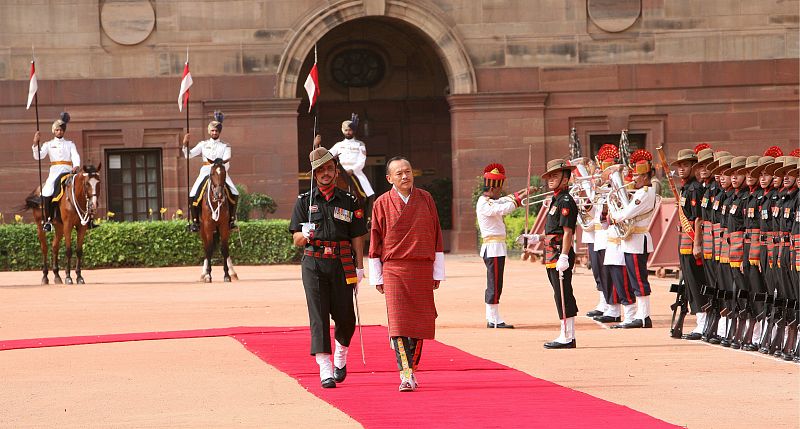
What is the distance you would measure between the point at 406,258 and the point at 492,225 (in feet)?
17.4

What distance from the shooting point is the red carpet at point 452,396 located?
29.5ft

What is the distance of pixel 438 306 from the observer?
18234 millimetres

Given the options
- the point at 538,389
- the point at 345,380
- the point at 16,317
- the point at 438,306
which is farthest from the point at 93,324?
the point at 538,389

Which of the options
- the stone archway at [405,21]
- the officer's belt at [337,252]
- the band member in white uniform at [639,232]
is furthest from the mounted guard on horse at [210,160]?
the officer's belt at [337,252]

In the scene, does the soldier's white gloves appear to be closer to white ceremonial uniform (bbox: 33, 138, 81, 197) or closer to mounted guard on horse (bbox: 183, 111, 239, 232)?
mounted guard on horse (bbox: 183, 111, 239, 232)

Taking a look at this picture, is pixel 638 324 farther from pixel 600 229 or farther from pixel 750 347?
pixel 750 347

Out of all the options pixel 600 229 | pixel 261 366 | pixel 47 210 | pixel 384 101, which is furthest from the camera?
pixel 384 101

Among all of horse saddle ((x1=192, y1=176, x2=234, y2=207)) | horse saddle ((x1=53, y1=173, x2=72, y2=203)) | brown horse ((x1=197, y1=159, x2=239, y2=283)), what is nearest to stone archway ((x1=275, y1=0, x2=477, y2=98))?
horse saddle ((x1=192, y1=176, x2=234, y2=207))

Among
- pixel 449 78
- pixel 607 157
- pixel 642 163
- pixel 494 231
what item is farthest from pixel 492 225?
pixel 449 78

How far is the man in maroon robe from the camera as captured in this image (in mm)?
10680

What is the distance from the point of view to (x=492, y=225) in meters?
15.9

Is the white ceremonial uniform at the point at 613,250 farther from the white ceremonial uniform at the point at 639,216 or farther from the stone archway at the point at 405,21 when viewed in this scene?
the stone archway at the point at 405,21

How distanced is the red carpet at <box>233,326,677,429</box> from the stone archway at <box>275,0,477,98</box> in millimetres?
18986

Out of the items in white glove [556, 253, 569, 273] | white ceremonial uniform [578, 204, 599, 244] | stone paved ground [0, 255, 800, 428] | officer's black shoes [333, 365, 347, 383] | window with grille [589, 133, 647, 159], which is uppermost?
window with grille [589, 133, 647, 159]
